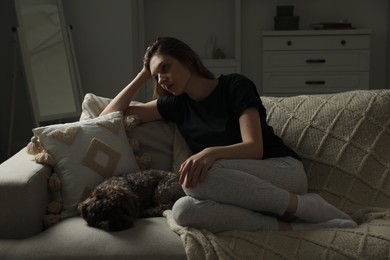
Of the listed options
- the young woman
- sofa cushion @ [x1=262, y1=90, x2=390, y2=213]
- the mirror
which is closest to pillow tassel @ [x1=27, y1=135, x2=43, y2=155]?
the young woman

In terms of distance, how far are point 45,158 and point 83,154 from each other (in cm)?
12

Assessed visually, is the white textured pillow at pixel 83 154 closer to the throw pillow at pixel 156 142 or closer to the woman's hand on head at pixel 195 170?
the throw pillow at pixel 156 142

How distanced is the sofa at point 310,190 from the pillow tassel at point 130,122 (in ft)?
0.11

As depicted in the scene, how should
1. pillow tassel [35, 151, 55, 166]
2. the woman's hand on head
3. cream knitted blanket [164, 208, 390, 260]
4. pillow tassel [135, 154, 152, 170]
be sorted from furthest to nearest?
pillow tassel [135, 154, 152, 170]
pillow tassel [35, 151, 55, 166]
the woman's hand on head
cream knitted blanket [164, 208, 390, 260]

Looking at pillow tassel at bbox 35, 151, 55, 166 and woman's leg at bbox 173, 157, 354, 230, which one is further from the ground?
pillow tassel at bbox 35, 151, 55, 166

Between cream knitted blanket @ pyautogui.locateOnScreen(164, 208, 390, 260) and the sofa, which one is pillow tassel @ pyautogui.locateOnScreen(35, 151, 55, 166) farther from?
cream knitted blanket @ pyautogui.locateOnScreen(164, 208, 390, 260)

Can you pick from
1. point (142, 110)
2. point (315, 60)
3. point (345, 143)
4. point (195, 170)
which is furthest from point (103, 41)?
point (195, 170)

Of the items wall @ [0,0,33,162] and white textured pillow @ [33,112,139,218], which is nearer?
white textured pillow @ [33,112,139,218]

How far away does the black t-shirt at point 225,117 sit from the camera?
6.72 feet

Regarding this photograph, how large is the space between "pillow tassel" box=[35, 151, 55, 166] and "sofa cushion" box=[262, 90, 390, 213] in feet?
2.54

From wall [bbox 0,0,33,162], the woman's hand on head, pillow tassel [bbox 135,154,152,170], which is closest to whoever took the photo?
the woman's hand on head

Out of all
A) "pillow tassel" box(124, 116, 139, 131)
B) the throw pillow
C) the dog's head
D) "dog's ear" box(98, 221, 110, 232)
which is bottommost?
"dog's ear" box(98, 221, 110, 232)

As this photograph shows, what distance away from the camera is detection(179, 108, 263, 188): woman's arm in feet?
5.99

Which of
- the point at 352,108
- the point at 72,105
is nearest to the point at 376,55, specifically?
the point at 72,105
